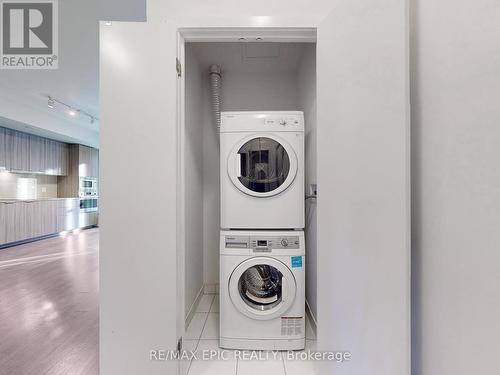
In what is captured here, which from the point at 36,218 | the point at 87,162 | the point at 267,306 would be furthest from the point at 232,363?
the point at 87,162

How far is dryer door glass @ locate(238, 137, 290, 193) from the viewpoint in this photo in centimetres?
185

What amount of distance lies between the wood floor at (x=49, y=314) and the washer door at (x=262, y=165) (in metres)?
1.62

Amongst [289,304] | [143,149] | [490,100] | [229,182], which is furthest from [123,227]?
[490,100]

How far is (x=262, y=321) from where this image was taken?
1747 millimetres

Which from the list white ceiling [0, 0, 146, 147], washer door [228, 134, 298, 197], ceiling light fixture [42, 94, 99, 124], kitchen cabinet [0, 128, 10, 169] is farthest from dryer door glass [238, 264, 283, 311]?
kitchen cabinet [0, 128, 10, 169]

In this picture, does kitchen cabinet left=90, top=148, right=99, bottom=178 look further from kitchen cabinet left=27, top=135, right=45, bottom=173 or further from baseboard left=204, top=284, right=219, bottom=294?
baseboard left=204, top=284, right=219, bottom=294

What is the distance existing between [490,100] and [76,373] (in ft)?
8.05

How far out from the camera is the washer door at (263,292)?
1.73 m

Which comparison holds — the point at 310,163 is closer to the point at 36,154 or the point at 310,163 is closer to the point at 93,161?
the point at 36,154

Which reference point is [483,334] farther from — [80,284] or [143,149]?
[80,284]

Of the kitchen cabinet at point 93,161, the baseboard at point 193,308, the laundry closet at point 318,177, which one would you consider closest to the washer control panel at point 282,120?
the laundry closet at point 318,177

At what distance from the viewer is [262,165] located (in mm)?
1877

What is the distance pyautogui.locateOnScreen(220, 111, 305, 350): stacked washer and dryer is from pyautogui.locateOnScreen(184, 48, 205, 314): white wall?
37 cm

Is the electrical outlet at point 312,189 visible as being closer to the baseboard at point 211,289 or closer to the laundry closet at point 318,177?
the laundry closet at point 318,177
